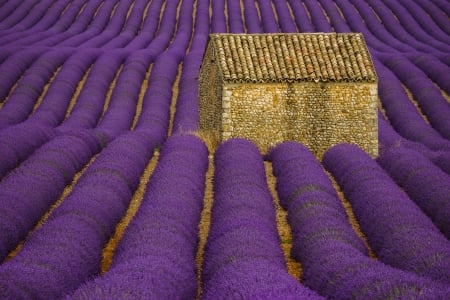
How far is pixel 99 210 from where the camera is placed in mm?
11406

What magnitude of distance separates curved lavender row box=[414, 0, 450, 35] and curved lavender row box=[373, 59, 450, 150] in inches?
534

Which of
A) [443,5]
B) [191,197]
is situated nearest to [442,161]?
[191,197]

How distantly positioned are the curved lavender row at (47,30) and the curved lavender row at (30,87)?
4.42m

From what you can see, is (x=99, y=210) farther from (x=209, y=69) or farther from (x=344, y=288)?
(x=209, y=69)

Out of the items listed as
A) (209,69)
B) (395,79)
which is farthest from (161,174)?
(395,79)

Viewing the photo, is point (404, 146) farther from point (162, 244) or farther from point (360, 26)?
point (360, 26)

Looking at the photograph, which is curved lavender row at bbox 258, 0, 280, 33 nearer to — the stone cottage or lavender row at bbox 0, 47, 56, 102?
lavender row at bbox 0, 47, 56, 102

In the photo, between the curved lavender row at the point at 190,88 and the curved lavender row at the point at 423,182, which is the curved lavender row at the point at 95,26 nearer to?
the curved lavender row at the point at 190,88

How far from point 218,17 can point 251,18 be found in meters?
2.60

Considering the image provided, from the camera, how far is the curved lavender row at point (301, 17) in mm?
43994

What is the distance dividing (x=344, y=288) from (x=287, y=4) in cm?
4814

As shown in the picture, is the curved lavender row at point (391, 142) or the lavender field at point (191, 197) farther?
the curved lavender row at point (391, 142)

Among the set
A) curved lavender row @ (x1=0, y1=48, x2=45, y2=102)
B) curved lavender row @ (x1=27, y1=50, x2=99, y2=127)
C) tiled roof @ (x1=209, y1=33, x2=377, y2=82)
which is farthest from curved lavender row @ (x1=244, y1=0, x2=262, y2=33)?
tiled roof @ (x1=209, y1=33, x2=377, y2=82)

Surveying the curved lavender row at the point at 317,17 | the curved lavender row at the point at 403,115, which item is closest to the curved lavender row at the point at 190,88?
the curved lavender row at the point at 317,17
